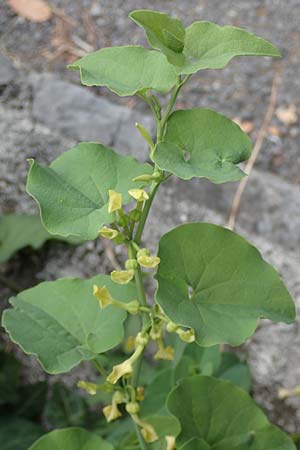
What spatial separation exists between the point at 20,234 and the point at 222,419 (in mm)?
723

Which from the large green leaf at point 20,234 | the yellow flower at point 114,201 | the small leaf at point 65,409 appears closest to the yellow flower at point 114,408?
the yellow flower at point 114,201

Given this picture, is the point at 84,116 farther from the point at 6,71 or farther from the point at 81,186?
the point at 81,186

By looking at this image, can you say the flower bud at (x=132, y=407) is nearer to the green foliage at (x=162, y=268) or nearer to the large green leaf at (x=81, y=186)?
the green foliage at (x=162, y=268)

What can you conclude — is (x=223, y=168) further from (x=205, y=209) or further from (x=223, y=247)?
(x=205, y=209)

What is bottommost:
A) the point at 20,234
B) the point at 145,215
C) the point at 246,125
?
the point at 20,234

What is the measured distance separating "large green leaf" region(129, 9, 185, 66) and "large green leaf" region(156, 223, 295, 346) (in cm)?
19

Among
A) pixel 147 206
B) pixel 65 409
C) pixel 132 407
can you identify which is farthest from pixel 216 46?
pixel 65 409

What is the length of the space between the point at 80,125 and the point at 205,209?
35 cm

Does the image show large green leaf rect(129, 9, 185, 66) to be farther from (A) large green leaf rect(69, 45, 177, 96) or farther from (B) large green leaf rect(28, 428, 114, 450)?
(B) large green leaf rect(28, 428, 114, 450)

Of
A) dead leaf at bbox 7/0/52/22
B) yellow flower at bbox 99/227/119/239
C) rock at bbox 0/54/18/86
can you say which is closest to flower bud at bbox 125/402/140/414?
yellow flower at bbox 99/227/119/239

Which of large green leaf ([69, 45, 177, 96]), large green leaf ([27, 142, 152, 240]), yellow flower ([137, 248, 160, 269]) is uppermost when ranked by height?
large green leaf ([69, 45, 177, 96])

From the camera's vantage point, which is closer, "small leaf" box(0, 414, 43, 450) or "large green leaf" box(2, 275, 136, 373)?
"large green leaf" box(2, 275, 136, 373)

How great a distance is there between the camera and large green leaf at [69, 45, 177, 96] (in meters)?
0.71

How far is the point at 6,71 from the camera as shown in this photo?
179cm
